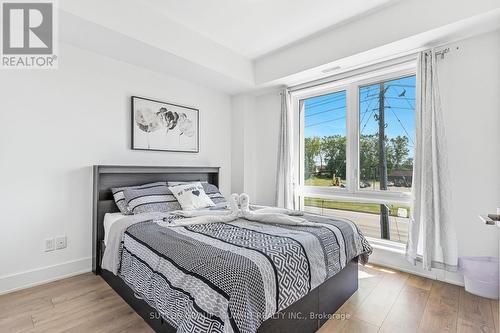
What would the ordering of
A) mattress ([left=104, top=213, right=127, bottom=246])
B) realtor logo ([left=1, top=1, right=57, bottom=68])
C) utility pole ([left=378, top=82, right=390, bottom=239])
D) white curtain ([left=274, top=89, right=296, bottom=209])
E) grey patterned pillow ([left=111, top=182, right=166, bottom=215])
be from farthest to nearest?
white curtain ([left=274, top=89, right=296, bottom=209]) → utility pole ([left=378, top=82, right=390, bottom=239]) → grey patterned pillow ([left=111, top=182, right=166, bottom=215]) → mattress ([left=104, top=213, right=127, bottom=246]) → realtor logo ([left=1, top=1, right=57, bottom=68])

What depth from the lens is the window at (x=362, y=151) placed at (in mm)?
2807

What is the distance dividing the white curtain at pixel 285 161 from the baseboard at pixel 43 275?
2.40m

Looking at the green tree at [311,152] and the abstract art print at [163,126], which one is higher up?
the abstract art print at [163,126]

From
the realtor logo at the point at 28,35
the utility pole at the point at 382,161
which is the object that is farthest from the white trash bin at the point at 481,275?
the realtor logo at the point at 28,35

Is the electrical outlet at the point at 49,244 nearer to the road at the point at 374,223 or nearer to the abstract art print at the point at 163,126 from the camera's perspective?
the abstract art print at the point at 163,126

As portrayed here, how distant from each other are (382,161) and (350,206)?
0.68m

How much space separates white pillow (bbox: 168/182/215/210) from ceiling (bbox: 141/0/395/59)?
69.9 inches

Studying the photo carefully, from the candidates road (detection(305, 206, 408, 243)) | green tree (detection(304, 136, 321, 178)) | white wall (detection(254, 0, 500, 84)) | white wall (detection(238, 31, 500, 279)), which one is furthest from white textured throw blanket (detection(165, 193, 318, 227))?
white wall (detection(254, 0, 500, 84))

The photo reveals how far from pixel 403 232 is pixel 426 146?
1.06m

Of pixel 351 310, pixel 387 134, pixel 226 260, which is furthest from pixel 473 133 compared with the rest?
pixel 226 260

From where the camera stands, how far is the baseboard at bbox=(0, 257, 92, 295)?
7.06 feet

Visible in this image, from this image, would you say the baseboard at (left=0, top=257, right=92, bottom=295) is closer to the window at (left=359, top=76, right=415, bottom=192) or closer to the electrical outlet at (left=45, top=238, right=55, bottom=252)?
the electrical outlet at (left=45, top=238, right=55, bottom=252)

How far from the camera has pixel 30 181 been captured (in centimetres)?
228

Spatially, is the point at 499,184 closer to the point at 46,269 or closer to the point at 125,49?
the point at 125,49
